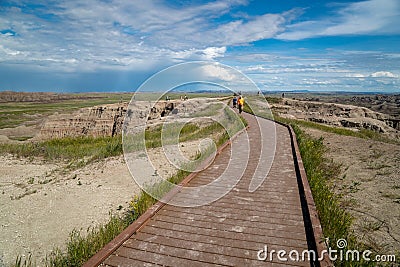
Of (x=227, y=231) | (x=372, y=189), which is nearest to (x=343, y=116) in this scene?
(x=372, y=189)

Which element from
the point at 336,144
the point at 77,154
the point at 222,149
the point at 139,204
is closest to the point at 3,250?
the point at 139,204

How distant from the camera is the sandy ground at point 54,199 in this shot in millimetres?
5762

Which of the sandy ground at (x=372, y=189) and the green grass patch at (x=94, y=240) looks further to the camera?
the sandy ground at (x=372, y=189)

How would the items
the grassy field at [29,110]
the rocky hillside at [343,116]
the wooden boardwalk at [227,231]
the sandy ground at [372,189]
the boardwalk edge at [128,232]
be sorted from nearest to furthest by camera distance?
1. the boardwalk edge at [128,232]
2. the wooden boardwalk at [227,231]
3. the sandy ground at [372,189]
4. the rocky hillside at [343,116]
5. the grassy field at [29,110]

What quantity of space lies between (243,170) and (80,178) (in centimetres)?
559

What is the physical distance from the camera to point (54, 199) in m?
7.86

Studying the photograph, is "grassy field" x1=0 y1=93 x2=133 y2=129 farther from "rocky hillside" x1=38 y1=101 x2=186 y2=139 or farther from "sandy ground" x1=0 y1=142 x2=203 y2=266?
"sandy ground" x1=0 y1=142 x2=203 y2=266

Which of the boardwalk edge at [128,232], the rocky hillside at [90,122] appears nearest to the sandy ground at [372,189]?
the boardwalk edge at [128,232]

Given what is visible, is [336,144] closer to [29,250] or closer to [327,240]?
[327,240]

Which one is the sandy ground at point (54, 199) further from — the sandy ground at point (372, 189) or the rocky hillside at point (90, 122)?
the rocky hillside at point (90, 122)

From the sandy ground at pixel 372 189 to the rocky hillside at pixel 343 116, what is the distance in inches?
709

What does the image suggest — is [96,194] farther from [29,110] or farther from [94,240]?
[29,110]

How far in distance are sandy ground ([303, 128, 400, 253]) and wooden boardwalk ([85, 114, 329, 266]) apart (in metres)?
1.17

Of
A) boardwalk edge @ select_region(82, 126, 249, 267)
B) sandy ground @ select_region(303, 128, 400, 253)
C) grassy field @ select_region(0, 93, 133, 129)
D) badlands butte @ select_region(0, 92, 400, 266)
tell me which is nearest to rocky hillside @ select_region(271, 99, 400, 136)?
badlands butte @ select_region(0, 92, 400, 266)
